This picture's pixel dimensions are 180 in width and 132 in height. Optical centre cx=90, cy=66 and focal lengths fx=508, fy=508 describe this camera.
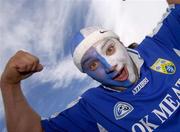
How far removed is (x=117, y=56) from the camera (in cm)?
374

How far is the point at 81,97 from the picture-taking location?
386 centimetres

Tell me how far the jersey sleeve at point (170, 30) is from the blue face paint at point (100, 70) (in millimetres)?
447

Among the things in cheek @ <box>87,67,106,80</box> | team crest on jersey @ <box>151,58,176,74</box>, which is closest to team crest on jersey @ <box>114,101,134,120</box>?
cheek @ <box>87,67,106,80</box>

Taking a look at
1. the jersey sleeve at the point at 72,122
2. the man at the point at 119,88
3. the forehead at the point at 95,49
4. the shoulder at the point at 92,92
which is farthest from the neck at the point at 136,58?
the jersey sleeve at the point at 72,122

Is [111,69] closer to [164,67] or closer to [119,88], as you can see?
[119,88]

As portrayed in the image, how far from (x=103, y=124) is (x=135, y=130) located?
25 centimetres

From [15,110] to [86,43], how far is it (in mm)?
755

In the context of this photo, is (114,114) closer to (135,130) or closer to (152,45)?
(135,130)

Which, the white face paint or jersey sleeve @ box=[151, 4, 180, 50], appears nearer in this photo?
the white face paint

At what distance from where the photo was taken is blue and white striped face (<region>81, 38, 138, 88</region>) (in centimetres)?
371

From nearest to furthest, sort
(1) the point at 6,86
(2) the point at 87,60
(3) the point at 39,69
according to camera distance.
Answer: (3) the point at 39,69, (1) the point at 6,86, (2) the point at 87,60

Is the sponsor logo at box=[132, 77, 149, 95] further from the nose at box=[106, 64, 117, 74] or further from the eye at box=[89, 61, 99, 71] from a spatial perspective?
the eye at box=[89, 61, 99, 71]

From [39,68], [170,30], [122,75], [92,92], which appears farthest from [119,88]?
[39,68]

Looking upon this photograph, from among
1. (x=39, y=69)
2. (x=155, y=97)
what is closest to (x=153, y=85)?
(x=155, y=97)
